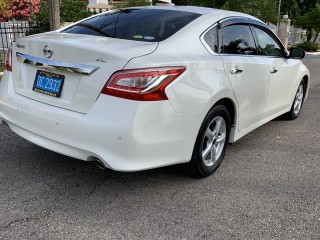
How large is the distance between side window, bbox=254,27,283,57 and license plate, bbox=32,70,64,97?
2482 millimetres

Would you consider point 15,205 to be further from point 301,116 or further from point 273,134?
point 301,116

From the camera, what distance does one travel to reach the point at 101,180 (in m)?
3.48

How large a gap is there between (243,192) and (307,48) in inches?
1004

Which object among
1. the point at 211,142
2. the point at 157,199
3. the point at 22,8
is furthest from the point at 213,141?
the point at 22,8

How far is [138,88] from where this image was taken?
9.03 feet

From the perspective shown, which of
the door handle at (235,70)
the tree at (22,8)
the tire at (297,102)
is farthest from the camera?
the tree at (22,8)

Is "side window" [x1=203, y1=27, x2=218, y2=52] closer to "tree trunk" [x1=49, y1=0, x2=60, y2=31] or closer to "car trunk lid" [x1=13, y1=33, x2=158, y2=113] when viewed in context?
"car trunk lid" [x1=13, y1=33, x2=158, y2=113]

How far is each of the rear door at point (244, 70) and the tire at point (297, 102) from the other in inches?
58.7

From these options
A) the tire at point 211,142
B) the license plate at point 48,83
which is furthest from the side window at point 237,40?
the license plate at point 48,83

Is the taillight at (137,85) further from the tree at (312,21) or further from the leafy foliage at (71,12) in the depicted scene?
the tree at (312,21)

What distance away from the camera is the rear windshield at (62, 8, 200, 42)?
132 inches

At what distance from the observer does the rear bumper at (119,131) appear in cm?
274

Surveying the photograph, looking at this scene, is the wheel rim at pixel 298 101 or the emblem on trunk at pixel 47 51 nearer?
the emblem on trunk at pixel 47 51

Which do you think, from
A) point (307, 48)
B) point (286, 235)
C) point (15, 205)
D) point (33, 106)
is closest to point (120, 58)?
point (33, 106)
